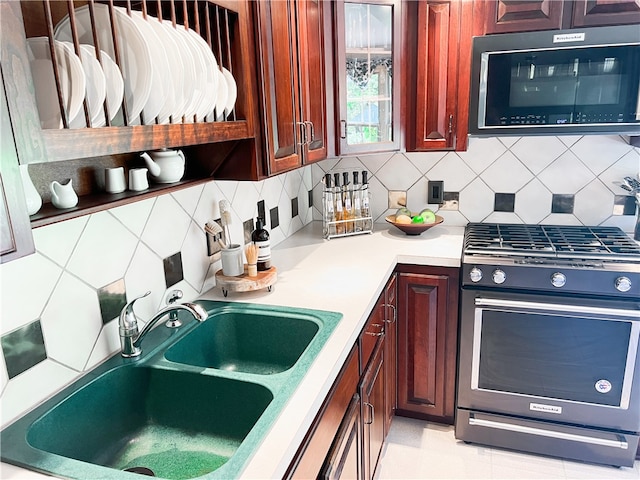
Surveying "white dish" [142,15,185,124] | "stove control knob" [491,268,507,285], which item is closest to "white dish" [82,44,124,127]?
"white dish" [142,15,185,124]

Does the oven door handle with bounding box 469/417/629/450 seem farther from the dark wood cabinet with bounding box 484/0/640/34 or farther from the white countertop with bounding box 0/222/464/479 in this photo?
the dark wood cabinet with bounding box 484/0/640/34

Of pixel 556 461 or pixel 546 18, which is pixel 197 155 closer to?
pixel 546 18

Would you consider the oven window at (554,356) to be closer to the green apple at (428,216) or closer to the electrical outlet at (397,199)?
the green apple at (428,216)

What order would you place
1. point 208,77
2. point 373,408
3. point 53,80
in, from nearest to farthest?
1. point 53,80
2. point 208,77
3. point 373,408

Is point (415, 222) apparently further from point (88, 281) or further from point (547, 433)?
point (88, 281)

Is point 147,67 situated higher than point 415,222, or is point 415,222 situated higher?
point 147,67

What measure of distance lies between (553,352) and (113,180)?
1856mm

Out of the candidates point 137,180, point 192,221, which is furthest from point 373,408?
point 137,180

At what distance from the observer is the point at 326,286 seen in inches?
70.4

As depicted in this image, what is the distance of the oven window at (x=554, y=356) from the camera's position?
1.97 m

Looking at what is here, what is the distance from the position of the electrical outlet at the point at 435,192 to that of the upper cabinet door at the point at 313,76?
0.85 m

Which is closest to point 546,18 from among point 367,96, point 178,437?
point 367,96

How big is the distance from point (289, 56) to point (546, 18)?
113 centimetres

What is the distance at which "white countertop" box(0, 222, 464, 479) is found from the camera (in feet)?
3.18
